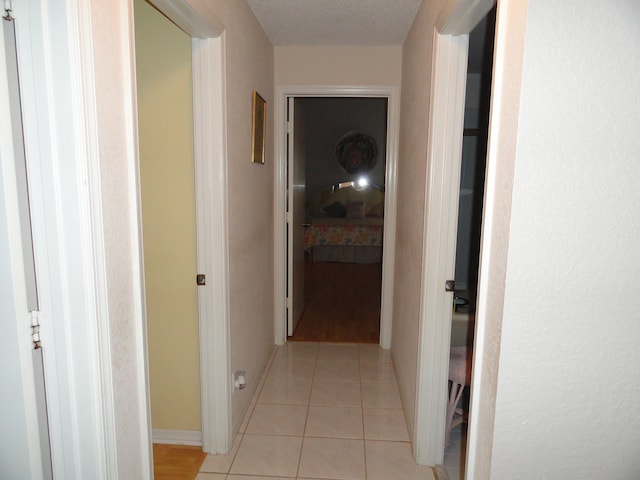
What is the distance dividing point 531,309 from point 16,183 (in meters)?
1.20

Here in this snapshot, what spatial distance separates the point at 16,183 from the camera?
0.93 m

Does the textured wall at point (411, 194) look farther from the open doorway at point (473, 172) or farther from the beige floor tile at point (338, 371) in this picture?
the open doorway at point (473, 172)

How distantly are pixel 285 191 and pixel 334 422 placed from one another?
6.05ft

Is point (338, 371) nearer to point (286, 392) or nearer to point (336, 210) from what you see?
point (286, 392)

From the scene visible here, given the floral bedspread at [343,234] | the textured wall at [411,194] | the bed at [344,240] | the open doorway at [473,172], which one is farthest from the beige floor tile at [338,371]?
the floral bedspread at [343,234]

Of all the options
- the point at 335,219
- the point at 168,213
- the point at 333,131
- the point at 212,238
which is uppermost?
the point at 333,131

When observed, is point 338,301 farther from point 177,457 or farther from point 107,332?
point 107,332

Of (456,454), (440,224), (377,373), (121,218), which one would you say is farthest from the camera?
(377,373)

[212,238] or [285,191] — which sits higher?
[285,191]

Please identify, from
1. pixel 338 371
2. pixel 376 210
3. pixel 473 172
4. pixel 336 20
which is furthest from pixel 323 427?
pixel 376 210

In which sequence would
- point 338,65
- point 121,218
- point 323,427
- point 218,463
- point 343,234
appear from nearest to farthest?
1. point 121,218
2. point 218,463
3. point 323,427
4. point 338,65
5. point 343,234

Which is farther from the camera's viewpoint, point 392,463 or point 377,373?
point 377,373

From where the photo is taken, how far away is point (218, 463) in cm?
209

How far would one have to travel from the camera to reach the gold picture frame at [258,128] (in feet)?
8.51
